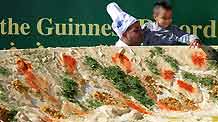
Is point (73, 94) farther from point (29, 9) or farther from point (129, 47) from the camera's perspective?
point (29, 9)

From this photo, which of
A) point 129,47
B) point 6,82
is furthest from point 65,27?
point 6,82

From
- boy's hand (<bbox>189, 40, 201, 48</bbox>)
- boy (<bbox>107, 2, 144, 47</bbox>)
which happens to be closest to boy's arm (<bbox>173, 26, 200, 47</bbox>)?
boy's hand (<bbox>189, 40, 201, 48</bbox>)

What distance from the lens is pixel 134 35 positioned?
2.80 meters

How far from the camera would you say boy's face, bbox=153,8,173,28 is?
9.35ft

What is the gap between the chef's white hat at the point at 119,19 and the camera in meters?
2.78

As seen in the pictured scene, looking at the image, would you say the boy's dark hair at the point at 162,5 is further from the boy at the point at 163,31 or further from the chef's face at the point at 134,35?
the chef's face at the point at 134,35

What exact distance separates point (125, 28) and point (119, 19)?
0.16 feet

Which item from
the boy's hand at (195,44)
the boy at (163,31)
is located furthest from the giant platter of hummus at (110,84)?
the boy at (163,31)

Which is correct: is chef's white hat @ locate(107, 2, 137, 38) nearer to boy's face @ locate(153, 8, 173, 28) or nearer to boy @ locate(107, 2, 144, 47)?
boy @ locate(107, 2, 144, 47)

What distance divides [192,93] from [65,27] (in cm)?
61

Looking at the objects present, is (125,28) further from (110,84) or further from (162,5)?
(110,84)

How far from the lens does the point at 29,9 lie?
2.83m

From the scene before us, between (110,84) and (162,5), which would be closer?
(110,84)

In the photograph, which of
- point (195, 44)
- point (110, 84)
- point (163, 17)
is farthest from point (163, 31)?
point (110, 84)
